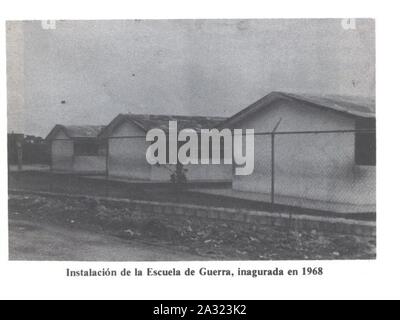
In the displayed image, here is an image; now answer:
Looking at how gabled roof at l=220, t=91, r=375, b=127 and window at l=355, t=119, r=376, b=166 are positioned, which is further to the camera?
window at l=355, t=119, r=376, b=166

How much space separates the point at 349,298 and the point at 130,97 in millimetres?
5606

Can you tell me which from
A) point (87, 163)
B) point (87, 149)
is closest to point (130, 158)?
point (87, 163)

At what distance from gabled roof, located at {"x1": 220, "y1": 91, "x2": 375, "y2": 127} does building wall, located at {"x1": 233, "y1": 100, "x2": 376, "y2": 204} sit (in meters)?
0.25

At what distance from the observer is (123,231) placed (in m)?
7.95

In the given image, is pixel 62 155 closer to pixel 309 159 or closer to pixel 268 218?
pixel 309 159

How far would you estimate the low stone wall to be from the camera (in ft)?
23.0

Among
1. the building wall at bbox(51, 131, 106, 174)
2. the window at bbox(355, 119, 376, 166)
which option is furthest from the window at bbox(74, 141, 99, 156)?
the window at bbox(355, 119, 376, 166)

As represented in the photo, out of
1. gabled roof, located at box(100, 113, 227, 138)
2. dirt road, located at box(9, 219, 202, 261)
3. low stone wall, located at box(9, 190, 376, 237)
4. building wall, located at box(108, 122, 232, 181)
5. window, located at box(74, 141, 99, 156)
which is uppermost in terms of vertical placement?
gabled roof, located at box(100, 113, 227, 138)

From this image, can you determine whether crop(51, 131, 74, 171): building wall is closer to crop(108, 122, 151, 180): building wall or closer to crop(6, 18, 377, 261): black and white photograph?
crop(108, 122, 151, 180): building wall

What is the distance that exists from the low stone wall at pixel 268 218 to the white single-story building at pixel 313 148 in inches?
66.1

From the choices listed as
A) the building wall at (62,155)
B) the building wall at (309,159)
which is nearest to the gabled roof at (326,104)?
the building wall at (309,159)

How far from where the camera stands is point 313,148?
10297 mm

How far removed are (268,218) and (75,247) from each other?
298 cm
